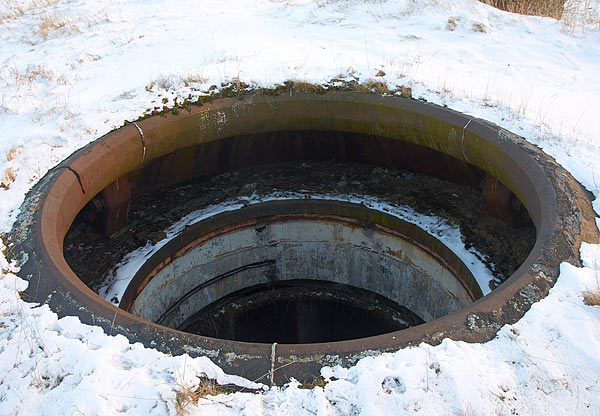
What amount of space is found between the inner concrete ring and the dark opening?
5.83ft

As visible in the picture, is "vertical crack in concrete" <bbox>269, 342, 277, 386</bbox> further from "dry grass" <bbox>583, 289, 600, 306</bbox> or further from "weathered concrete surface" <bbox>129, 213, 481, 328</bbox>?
"weathered concrete surface" <bbox>129, 213, 481, 328</bbox>

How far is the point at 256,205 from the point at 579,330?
4.07m

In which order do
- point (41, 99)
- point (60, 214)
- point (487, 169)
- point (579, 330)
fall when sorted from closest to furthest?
1. point (579, 330)
2. point (60, 214)
3. point (487, 169)
4. point (41, 99)

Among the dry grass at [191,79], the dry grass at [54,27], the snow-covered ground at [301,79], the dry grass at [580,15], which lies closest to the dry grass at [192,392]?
the snow-covered ground at [301,79]

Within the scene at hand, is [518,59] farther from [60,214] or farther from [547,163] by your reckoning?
[60,214]

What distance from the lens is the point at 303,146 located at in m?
6.41

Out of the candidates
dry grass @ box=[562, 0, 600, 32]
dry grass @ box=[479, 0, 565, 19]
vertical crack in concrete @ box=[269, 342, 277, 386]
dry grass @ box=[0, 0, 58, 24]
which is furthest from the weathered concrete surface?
dry grass @ box=[0, 0, 58, 24]

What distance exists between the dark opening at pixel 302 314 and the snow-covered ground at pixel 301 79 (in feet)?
8.87

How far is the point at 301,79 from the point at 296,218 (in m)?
1.76

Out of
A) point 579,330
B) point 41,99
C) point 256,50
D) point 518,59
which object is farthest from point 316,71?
point 579,330

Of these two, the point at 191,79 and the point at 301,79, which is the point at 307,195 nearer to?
the point at 301,79

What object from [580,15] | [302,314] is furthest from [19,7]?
[580,15]

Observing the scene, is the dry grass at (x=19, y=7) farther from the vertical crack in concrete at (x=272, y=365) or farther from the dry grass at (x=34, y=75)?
the vertical crack in concrete at (x=272, y=365)

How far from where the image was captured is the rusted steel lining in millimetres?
5184
